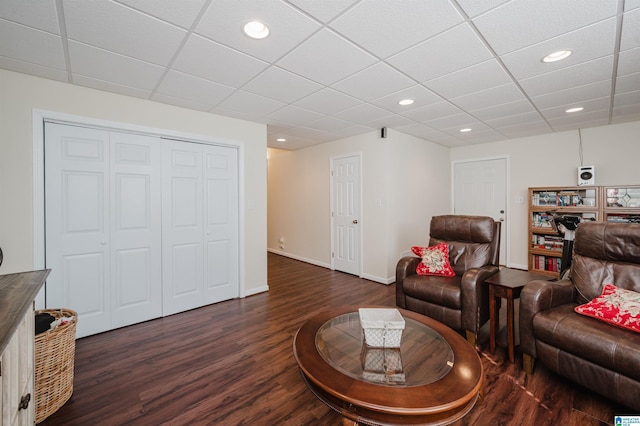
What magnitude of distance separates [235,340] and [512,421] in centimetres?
210

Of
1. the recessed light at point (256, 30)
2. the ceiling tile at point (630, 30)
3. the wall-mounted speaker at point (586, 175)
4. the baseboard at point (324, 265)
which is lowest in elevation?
the baseboard at point (324, 265)

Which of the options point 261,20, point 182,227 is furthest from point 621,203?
point 182,227

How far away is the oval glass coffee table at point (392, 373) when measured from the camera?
40.5 inches

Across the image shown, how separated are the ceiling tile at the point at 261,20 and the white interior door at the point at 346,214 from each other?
281cm

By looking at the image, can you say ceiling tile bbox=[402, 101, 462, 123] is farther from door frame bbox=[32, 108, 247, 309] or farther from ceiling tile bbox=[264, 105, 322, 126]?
door frame bbox=[32, 108, 247, 309]

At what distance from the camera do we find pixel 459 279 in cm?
266

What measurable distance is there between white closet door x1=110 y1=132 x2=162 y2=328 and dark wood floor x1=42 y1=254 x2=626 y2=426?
0.78 feet

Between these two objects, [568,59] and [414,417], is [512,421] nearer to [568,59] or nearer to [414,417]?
[414,417]

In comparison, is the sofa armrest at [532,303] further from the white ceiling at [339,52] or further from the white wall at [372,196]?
the white wall at [372,196]

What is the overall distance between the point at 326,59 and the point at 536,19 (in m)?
1.36

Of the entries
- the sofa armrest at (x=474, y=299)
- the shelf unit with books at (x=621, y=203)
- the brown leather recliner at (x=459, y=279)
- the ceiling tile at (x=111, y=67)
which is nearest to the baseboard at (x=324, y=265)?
the brown leather recliner at (x=459, y=279)

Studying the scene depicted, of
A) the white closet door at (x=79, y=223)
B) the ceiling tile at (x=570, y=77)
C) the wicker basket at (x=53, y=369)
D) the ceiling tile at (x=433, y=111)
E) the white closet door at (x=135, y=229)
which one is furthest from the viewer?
the ceiling tile at (x=433, y=111)

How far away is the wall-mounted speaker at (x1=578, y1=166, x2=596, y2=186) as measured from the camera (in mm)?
4035

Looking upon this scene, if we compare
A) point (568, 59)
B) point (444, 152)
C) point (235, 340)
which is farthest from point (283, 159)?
point (568, 59)
